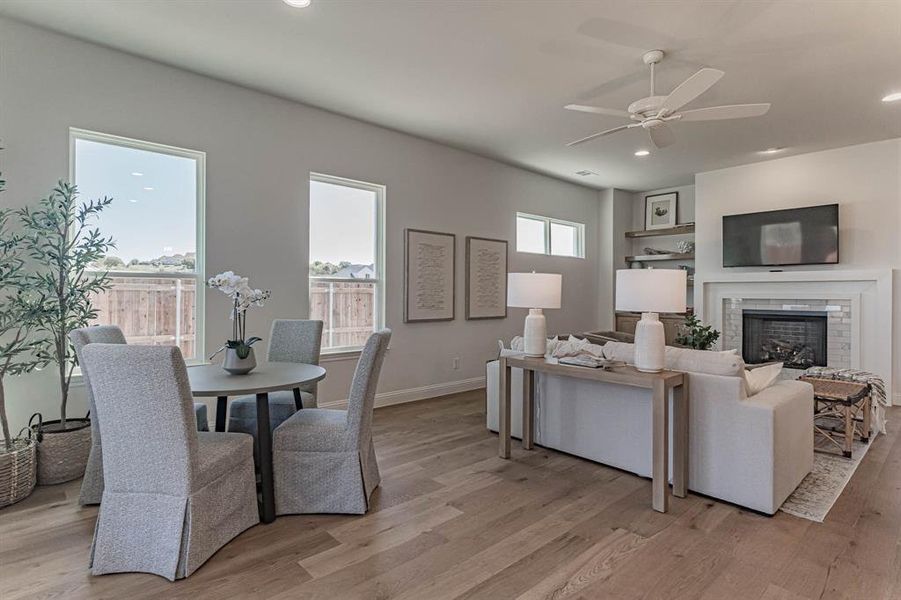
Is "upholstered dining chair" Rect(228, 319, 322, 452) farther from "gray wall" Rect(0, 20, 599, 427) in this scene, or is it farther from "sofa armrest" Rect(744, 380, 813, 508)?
"sofa armrest" Rect(744, 380, 813, 508)

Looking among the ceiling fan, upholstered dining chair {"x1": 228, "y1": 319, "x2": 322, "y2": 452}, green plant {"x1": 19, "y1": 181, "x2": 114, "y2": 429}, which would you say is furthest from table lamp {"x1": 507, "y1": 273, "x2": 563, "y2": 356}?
green plant {"x1": 19, "y1": 181, "x2": 114, "y2": 429}

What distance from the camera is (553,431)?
3.51 meters

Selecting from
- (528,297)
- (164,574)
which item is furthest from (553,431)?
(164,574)

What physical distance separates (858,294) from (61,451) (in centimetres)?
730

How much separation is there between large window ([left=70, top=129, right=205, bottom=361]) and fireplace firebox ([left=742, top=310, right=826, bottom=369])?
20.5 ft

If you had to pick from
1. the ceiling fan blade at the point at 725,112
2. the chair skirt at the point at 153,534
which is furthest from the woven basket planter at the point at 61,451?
the ceiling fan blade at the point at 725,112

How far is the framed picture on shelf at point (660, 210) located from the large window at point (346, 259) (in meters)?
4.76

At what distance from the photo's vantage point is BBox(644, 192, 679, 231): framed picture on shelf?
731 centimetres

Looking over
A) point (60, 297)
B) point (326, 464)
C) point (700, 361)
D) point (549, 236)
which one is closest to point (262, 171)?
point (60, 297)

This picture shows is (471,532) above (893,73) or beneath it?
beneath

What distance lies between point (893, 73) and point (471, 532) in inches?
174

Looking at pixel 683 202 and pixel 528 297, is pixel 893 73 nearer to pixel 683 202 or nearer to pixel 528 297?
pixel 528 297

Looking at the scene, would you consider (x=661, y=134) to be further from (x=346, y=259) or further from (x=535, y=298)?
(x=346, y=259)

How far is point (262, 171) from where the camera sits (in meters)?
4.00
